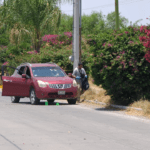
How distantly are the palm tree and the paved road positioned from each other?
20659 mm

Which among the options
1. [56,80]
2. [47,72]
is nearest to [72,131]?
[56,80]

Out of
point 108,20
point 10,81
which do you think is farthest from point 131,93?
point 108,20

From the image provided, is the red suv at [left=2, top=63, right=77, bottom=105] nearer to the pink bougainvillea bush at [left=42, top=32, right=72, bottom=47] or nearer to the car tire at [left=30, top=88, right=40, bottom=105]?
the car tire at [left=30, top=88, right=40, bottom=105]

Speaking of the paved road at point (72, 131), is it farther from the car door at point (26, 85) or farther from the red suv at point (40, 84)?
the car door at point (26, 85)

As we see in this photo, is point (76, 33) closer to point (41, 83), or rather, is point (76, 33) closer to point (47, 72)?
point (47, 72)

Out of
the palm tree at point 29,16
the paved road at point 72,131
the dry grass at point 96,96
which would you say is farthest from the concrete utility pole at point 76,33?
the palm tree at point 29,16

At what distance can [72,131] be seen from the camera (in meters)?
10.4

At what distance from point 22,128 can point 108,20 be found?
187ft

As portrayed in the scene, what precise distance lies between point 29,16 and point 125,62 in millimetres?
21604

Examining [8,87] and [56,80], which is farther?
[8,87]

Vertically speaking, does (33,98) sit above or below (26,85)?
below

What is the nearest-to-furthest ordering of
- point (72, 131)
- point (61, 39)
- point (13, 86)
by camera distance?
point (72, 131)
point (13, 86)
point (61, 39)

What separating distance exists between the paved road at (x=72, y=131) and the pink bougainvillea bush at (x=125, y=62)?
5.14 feet

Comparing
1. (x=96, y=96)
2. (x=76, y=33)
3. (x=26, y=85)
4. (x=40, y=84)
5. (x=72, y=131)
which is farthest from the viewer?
(x=76, y=33)
